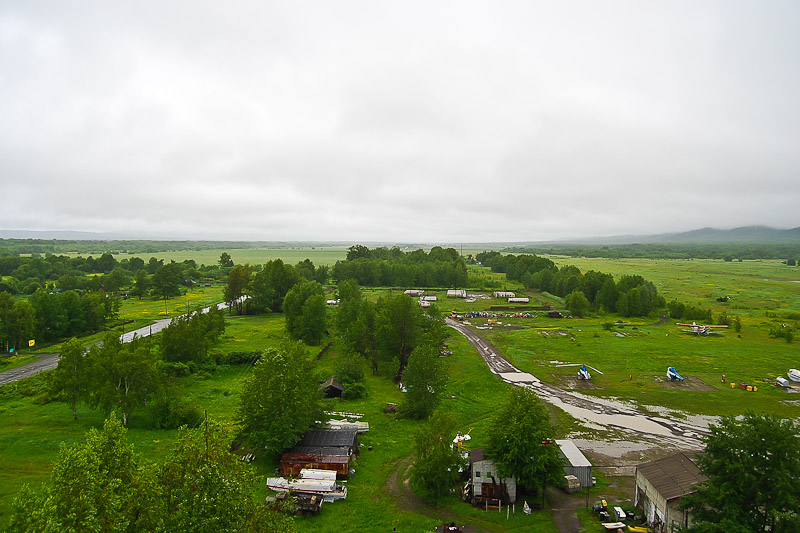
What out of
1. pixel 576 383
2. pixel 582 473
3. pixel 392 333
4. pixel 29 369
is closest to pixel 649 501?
pixel 582 473

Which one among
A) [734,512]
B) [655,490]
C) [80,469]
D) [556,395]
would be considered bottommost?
[556,395]

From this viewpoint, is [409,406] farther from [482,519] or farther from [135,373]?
[135,373]

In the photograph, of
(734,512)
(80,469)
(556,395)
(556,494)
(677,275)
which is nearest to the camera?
(80,469)

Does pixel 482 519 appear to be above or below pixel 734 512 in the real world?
below

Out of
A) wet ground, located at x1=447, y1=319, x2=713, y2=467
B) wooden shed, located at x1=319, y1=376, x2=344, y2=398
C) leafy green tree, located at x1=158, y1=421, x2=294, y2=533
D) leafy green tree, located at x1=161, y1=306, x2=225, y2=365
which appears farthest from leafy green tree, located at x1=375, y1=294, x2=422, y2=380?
leafy green tree, located at x1=158, y1=421, x2=294, y2=533

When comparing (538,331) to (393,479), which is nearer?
(393,479)

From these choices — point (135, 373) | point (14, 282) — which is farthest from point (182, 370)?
point (14, 282)

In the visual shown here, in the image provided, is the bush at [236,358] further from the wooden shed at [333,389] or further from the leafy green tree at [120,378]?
the leafy green tree at [120,378]
